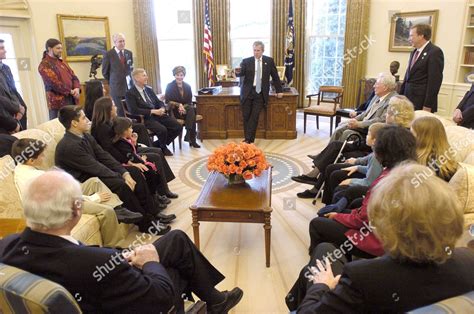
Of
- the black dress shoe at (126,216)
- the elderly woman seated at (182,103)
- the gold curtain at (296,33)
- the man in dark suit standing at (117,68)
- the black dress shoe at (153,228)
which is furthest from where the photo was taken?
the gold curtain at (296,33)

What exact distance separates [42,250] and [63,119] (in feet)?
6.59

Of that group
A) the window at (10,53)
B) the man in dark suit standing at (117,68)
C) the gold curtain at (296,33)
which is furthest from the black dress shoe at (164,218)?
the gold curtain at (296,33)

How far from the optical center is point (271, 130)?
659cm

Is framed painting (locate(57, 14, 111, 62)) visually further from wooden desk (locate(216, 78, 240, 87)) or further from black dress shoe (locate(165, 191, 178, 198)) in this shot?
black dress shoe (locate(165, 191, 178, 198))

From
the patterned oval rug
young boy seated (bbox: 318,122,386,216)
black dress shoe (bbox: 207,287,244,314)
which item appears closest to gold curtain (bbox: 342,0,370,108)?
the patterned oval rug

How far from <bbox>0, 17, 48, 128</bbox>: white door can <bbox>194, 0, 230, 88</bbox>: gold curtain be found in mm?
3446

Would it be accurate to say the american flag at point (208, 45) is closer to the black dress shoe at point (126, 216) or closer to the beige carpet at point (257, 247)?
the beige carpet at point (257, 247)

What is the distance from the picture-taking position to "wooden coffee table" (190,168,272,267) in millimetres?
2896

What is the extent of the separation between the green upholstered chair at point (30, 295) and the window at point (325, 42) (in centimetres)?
828

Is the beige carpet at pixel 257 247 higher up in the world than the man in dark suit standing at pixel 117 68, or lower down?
lower down

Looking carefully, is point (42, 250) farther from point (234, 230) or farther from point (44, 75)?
point (44, 75)

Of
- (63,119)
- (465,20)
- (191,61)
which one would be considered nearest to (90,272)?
(63,119)

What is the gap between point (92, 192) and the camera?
312 cm

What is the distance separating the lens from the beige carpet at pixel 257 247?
106 inches
